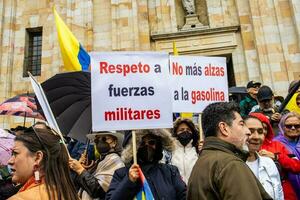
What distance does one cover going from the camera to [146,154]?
3.90 metres

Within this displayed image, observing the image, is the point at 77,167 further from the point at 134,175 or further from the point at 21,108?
the point at 21,108

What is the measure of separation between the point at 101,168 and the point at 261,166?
6.23ft

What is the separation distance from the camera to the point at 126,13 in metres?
13.4

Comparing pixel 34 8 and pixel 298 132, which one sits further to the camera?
pixel 34 8

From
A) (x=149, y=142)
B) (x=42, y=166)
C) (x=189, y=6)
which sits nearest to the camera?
(x=42, y=166)

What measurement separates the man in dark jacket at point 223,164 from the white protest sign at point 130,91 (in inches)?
54.8

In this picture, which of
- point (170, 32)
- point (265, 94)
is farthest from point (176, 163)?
point (170, 32)

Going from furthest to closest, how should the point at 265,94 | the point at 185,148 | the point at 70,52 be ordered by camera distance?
the point at 70,52 < the point at 265,94 < the point at 185,148

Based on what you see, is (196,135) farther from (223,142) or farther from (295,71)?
(295,71)

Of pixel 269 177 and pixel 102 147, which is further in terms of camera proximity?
pixel 102 147

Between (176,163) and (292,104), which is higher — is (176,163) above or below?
below

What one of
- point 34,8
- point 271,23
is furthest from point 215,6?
point 34,8

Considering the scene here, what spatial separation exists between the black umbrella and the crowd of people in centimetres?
42

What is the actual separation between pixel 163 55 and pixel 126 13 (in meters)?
9.45
